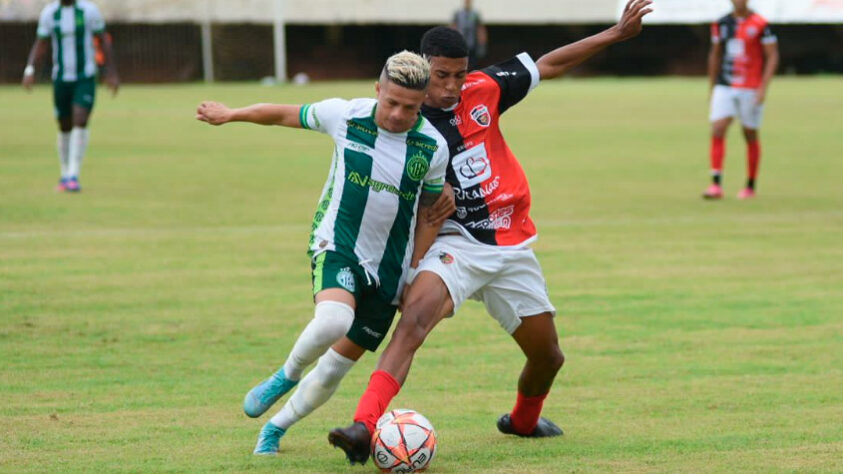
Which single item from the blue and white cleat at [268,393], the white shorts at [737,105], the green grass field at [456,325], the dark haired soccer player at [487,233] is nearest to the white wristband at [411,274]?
the dark haired soccer player at [487,233]

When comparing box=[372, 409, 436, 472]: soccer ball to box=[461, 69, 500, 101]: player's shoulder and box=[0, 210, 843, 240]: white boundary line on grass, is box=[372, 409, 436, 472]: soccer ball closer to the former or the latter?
box=[461, 69, 500, 101]: player's shoulder

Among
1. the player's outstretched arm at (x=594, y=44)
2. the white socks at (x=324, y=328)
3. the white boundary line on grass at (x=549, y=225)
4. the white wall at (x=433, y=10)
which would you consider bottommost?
the white wall at (x=433, y=10)

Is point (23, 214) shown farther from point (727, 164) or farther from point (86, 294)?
point (727, 164)

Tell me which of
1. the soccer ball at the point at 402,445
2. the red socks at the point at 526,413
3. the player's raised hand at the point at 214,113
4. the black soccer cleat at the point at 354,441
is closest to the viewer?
the black soccer cleat at the point at 354,441

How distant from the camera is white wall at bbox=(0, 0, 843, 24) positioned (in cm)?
4694

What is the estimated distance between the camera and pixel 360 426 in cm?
518

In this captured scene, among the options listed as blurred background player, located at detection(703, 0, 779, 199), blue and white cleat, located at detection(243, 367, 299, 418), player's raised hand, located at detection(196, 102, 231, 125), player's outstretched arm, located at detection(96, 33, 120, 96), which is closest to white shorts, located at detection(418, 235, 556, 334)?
blue and white cleat, located at detection(243, 367, 299, 418)

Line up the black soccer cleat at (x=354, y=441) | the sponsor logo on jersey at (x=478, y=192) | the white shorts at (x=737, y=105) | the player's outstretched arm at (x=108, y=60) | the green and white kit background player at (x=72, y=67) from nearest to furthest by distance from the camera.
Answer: the black soccer cleat at (x=354, y=441)
the sponsor logo on jersey at (x=478, y=192)
the green and white kit background player at (x=72, y=67)
the white shorts at (x=737, y=105)
the player's outstretched arm at (x=108, y=60)

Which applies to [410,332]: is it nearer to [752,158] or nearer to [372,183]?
[372,183]

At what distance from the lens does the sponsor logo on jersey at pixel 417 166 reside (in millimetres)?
5598

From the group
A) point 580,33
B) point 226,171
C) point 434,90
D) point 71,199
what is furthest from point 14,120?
point 580,33

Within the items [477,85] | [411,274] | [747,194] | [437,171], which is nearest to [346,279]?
[411,274]

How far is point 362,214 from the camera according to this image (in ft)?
18.4

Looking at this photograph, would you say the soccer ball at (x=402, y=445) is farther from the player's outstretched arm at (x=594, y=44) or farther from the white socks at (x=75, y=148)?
the white socks at (x=75, y=148)
